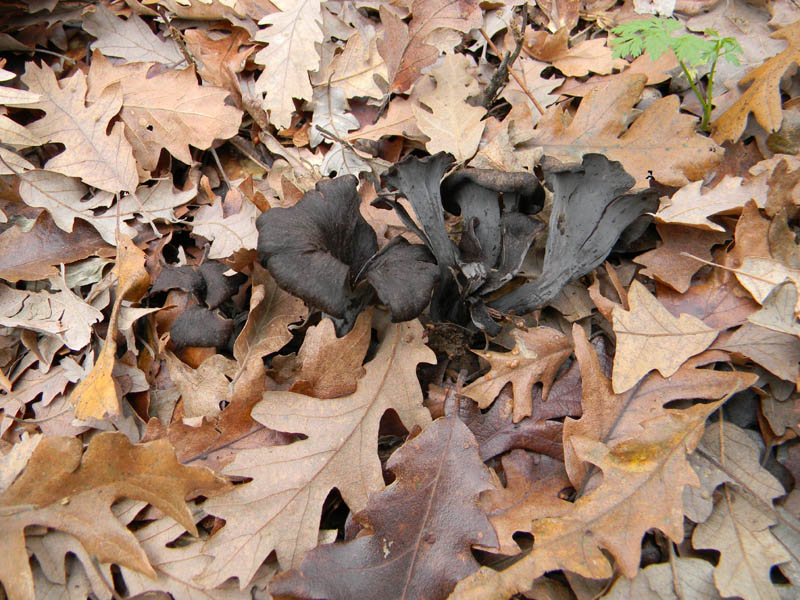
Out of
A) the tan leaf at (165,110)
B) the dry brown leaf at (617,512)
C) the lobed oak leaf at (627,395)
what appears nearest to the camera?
the dry brown leaf at (617,512)

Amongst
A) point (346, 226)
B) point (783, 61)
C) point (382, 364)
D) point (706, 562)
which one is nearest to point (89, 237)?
point (346, 226)

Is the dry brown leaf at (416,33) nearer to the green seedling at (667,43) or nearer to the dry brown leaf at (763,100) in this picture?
the green seedling at (667,43)

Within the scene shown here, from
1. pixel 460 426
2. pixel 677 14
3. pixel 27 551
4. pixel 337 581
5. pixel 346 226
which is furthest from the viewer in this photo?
pixel 677 14

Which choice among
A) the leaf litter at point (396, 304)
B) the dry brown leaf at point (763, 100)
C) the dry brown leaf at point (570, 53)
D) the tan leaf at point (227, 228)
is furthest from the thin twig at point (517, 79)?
the tan leaf at point (227, 228)

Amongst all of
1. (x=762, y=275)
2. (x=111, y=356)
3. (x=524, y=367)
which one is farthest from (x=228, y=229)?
(x=762, y=275)

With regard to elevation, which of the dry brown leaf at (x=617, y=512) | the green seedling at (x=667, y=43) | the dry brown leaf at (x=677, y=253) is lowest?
the dry brown leaf at (x=617, y=512)

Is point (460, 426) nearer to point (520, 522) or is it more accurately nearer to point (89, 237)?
point (520, 522)
